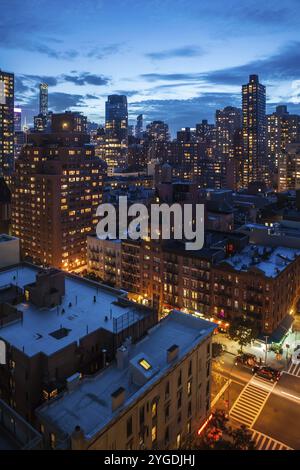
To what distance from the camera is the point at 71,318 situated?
50469 mm

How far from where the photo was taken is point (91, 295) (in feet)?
192

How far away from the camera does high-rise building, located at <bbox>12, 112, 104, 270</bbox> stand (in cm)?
12838

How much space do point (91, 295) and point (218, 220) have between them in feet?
265

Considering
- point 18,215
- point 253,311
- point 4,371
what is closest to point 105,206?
point 18,215

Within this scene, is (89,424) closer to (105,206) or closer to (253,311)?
(253,311)

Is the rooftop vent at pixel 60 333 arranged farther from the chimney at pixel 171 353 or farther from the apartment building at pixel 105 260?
the apartment building at pixel 105 260

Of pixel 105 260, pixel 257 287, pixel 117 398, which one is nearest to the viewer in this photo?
pixel 117 398

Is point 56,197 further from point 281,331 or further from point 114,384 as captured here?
point 114,384

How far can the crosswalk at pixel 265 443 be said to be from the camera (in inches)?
1889

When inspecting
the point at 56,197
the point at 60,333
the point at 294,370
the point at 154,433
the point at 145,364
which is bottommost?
the point at 294,370

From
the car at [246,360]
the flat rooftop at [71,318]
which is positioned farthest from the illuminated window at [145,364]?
the car at [246,360]

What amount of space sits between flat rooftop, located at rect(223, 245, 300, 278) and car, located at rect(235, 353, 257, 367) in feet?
49.1

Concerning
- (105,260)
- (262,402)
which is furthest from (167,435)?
(105,260)

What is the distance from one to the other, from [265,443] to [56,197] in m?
96.7
